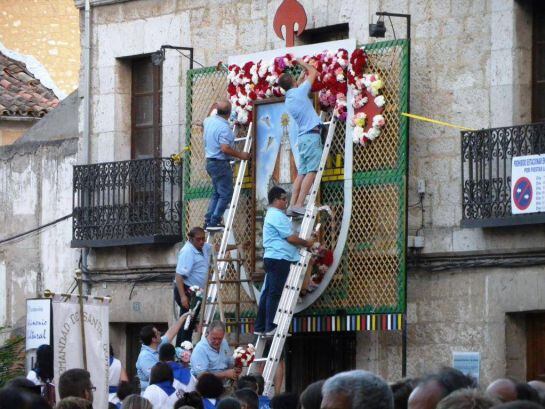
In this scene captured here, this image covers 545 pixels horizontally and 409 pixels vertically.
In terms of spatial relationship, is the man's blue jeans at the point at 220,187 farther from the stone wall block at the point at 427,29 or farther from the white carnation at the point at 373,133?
the stone wall block at the point at 427,29

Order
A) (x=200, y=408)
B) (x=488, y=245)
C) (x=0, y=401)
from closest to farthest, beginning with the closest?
(x=0, y=401) → (x=200, y=408) → (x=488, y=245)

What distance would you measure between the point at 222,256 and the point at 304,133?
5.66ft

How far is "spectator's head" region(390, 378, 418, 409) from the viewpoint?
11.4m

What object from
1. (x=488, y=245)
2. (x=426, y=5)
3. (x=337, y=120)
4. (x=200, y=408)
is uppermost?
(x=426, y=5)

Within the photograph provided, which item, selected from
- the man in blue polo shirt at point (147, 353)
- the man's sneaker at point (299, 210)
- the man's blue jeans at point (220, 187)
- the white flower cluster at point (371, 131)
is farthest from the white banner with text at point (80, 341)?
the man's blue jeans at point (220, 187)

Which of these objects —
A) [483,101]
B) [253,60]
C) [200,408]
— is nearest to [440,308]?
[483,101]

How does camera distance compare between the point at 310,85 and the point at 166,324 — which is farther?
the point at 166,324

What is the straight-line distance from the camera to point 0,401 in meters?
11.8

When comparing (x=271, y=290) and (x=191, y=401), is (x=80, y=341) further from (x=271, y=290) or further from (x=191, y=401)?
(x=271, y=290)

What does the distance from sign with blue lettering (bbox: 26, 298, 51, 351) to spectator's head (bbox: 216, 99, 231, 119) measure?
296cm

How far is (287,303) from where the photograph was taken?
19953 millimetres

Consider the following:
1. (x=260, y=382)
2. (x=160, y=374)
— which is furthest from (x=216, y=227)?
(x=160, y=374)

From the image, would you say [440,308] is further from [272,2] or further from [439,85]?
[272,2]

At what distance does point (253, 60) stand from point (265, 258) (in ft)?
9.64
